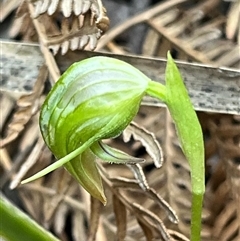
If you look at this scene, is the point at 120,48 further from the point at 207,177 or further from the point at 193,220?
the point at 193,220

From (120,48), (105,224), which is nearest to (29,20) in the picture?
(120,48)

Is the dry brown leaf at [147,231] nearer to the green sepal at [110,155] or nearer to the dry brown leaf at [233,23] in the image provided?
the green sepal at [110,155]

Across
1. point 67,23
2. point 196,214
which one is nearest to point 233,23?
point 67,23

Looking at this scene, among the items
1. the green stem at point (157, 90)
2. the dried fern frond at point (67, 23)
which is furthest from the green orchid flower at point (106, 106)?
the dried fern frond at point (67, 23)

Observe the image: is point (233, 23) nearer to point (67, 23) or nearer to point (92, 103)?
point (67, 23)

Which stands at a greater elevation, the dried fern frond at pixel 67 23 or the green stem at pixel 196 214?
the dried fern frond at pixel 67 23

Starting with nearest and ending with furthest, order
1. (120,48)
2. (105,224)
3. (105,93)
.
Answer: (105,93) < (105,224) < (120,48)

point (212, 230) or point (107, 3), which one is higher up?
point (107, 3)
